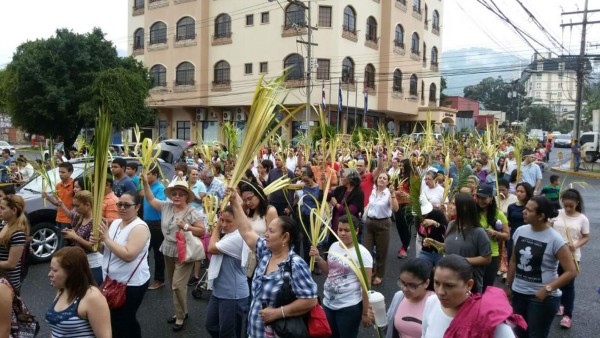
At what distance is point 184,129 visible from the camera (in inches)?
1674

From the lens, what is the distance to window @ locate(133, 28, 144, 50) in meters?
42.4

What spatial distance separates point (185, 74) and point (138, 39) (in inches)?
256

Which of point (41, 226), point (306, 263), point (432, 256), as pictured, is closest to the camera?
point (306, 263)

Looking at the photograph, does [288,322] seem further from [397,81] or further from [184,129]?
[184,129]

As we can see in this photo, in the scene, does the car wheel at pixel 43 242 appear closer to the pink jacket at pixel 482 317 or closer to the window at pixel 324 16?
the pink jacket at pixel 482 317

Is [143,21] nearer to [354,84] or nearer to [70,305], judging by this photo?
[354,84]

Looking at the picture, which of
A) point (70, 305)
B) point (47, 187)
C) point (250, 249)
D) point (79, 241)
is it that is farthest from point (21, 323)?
point (47, 187)

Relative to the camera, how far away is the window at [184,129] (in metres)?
42.2

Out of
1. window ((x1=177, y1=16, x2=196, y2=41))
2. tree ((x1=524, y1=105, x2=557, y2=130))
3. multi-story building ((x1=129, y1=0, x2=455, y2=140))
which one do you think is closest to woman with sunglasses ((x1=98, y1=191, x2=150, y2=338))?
multi-story building ((x1=129, y1=0, x2=455, y2=140))

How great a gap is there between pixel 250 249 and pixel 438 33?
160 feet

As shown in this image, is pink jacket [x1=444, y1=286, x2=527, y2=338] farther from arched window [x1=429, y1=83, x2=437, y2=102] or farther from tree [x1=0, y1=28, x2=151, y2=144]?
arched window [x1=429, y1=83, x2=437, y2=102]

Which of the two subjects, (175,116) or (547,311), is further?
(175,116)

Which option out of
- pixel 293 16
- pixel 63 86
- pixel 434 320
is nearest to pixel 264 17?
pixel 293 16

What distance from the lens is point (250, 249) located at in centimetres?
411
